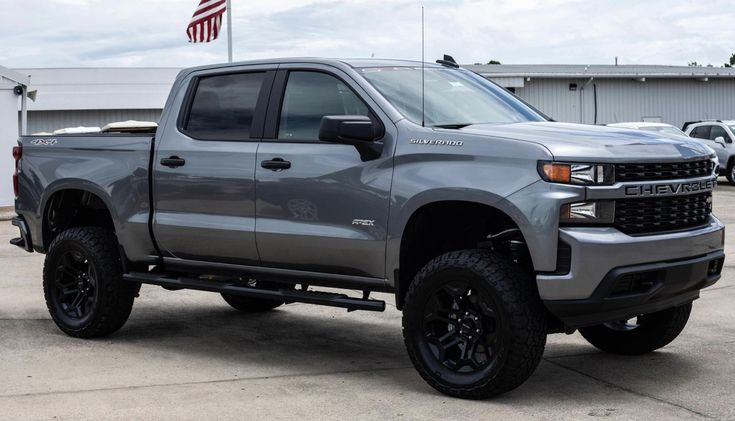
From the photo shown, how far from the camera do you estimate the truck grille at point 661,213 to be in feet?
19.5

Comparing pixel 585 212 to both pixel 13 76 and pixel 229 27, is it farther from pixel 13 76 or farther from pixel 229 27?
pixel 13 76

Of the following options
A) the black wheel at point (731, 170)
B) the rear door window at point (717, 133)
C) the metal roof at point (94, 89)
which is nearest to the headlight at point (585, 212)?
the black wheel at point (731, 170)

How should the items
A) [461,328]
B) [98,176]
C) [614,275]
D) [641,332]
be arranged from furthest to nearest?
1. [98,176]
2. [641,332]
3. [461,328]
4. [614,275]

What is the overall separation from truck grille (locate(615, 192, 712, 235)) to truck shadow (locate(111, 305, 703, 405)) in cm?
96

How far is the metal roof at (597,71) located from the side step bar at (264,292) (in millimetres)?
29060

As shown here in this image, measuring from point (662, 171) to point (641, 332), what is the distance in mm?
1622

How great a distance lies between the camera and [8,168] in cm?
2648

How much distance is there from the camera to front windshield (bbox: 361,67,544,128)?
683cm

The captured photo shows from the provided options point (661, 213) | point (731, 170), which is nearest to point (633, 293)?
point (661, 213)

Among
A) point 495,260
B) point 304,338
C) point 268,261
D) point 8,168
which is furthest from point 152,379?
point 8,168

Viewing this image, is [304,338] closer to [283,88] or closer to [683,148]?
[283,88]

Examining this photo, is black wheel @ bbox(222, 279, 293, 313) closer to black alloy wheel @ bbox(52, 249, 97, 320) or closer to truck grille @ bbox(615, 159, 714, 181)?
black alloy wheel @ bbox(52, 249, 97, 320)

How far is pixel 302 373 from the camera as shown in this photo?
7.03m

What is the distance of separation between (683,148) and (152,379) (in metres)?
3.45
